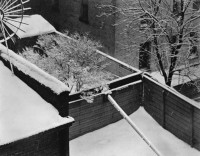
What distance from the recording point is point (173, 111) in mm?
19688

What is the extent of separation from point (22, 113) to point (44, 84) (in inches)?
50.3

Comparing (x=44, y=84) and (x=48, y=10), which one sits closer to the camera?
(x=44, y=84)

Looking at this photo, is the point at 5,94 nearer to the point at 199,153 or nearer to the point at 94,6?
the point at 199,153

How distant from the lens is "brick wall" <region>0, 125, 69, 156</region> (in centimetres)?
1152

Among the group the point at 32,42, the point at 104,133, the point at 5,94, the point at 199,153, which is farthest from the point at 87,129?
the point at 32,42

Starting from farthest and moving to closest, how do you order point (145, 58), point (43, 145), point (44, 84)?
1. point (145, 58)
2. point (44, 84)
3. point (43, 145)

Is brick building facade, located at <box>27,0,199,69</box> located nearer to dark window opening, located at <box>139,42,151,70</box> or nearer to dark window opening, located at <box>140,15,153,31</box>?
dark window opening, located at <box>139,42,151,70</box>

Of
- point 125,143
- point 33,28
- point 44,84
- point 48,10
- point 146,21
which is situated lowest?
point 125,143

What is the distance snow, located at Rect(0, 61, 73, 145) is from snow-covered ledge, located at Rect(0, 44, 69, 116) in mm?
188

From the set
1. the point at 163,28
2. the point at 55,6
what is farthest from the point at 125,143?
the point at 55,6

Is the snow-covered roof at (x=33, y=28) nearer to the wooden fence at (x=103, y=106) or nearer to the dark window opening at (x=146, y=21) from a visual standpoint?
the dark window opening at (x=146, y=21)

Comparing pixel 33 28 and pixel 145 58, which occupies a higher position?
pixel 33 28

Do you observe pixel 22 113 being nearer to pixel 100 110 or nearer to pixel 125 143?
pixel 100 110

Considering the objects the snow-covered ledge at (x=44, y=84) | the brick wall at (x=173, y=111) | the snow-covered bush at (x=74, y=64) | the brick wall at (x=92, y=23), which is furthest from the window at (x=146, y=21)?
the snow-covered ledge at (x=44, y=84)
